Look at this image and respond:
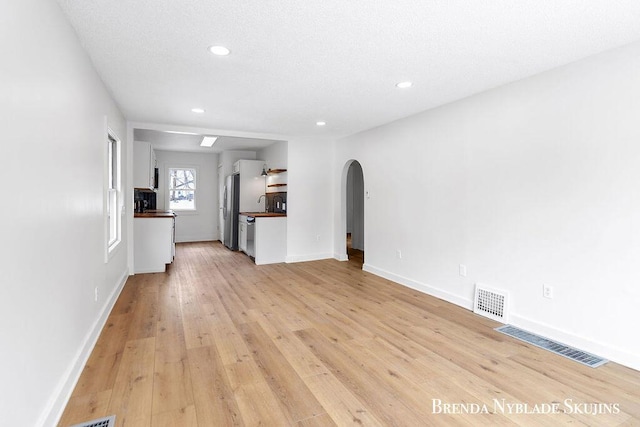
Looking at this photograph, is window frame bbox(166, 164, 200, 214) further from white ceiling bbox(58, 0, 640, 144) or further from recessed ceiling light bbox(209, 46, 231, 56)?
recessed ceiling light bbox(209, 46, 231, 56)

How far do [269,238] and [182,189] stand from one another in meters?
4.22

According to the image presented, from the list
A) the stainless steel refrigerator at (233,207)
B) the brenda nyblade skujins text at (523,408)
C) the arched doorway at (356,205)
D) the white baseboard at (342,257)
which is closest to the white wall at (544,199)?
the brenda nyblade skujins text at (523,408)

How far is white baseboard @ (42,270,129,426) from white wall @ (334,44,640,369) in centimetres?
371

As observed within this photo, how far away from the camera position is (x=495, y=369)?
253cm

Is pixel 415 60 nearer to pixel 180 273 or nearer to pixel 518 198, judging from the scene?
pixel 518 198

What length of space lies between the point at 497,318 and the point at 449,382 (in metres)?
1.51

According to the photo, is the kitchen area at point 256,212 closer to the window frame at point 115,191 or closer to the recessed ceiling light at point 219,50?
the window frame at point 115,191

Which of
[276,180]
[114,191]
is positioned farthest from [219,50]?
[276,180]

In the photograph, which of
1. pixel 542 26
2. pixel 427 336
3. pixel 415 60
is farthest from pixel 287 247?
pixel 542 26

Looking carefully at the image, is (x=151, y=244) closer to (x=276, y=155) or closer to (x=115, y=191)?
(x=115, y=191)

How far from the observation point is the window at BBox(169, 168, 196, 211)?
9.23 meters

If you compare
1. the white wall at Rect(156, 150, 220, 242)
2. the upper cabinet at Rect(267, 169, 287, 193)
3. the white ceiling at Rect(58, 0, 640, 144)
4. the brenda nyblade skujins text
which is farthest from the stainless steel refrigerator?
the brenda nyblade skujins text

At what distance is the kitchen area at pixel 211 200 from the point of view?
572cm

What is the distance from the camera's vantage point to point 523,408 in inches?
81.4
